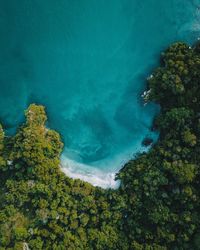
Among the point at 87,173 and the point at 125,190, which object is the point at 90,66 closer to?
the point at 87,173

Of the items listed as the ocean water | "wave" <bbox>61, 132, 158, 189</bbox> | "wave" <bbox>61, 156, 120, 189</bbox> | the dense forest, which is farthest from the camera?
Answer: the ocean water

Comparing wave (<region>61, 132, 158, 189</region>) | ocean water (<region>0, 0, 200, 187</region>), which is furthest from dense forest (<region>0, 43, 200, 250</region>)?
ocean water (<region>0, 0, 200, 187</region>)

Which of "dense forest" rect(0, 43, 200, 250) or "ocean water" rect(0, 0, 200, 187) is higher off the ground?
"ocean water" rect(0, 0, 200, 187)

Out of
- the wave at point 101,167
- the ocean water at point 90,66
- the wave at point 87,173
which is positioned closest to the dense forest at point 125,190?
the wave at point 101,167

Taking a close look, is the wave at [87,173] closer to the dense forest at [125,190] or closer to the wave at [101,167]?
the wave at [101,167]

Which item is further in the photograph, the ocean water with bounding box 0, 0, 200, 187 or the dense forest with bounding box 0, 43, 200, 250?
the ocean water with bounding box 0, 0, 200, 187

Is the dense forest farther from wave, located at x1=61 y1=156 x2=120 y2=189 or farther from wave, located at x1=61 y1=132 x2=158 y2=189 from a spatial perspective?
wave, located at x1=61 y1=156 x2=120 y2=189

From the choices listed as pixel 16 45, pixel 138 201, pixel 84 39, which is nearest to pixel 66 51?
pixel 84 39
